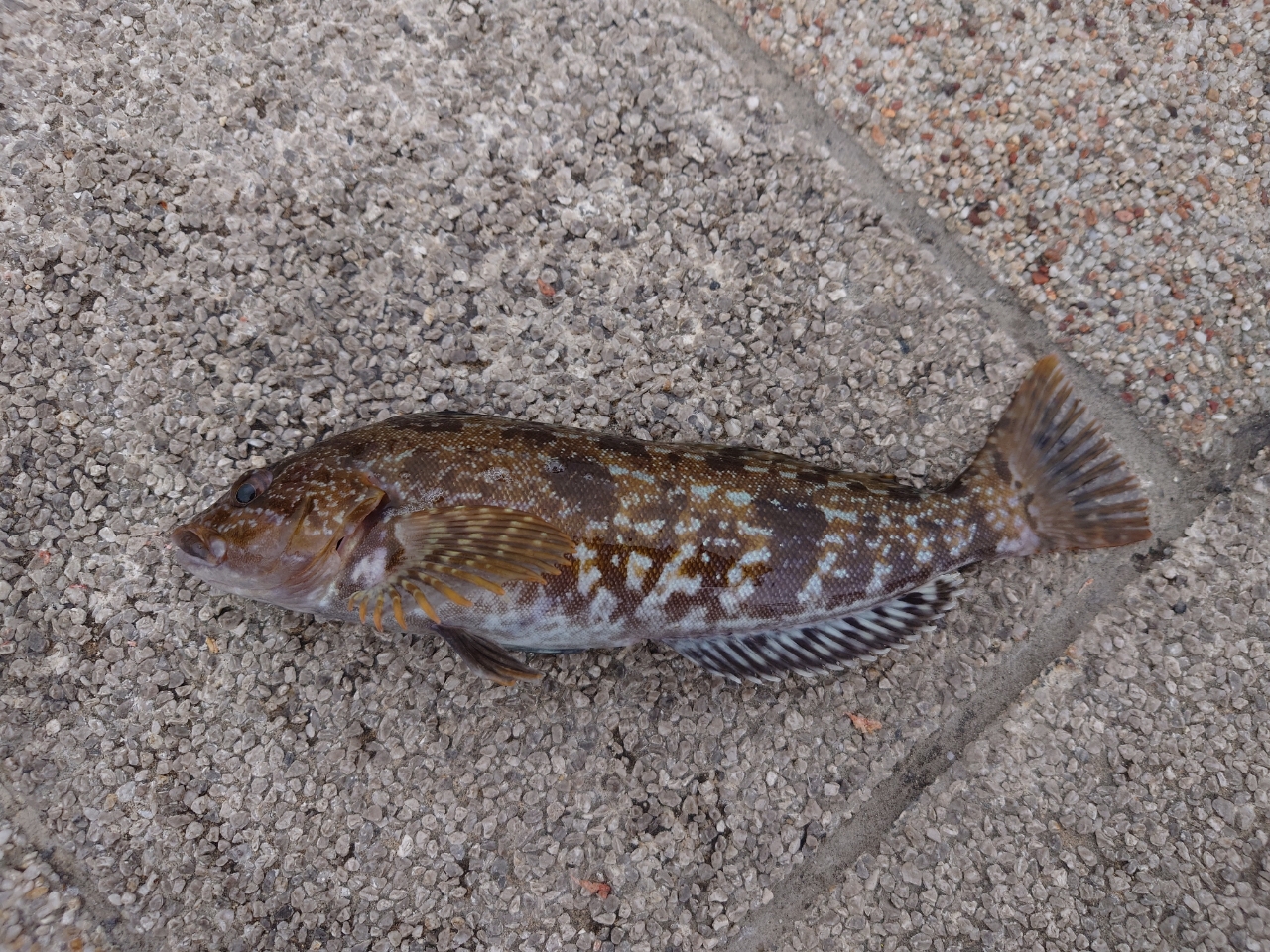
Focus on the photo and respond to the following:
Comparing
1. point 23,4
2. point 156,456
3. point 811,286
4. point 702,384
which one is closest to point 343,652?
point 156,456

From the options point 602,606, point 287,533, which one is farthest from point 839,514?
point 287,533

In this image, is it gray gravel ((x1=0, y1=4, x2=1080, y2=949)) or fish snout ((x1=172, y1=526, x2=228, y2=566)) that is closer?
fish snout ((x1=172, y1=526, x2=228, y2=566))

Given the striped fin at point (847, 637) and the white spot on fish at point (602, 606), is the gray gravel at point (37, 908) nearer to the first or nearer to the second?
the white spot on fish at point (602, 606)

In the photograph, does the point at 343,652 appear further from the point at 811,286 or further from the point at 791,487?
the point at 811,286

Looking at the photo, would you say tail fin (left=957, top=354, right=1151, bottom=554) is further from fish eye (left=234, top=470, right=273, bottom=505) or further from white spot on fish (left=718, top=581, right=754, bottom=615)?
fish eye (left=234, top=470, right=273, bottom=505)

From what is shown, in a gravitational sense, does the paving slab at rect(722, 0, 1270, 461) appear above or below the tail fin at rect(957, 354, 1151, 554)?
above

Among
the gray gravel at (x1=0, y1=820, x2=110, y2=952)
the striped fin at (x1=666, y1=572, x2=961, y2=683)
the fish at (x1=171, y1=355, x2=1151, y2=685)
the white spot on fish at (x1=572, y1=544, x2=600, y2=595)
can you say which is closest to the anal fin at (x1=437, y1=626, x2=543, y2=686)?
the fish at (x1=171, y1=355, x2=1151, y2=685)

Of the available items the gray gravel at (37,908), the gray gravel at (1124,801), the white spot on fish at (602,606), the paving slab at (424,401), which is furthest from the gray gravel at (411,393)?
the white spot on fish at (602,606)
